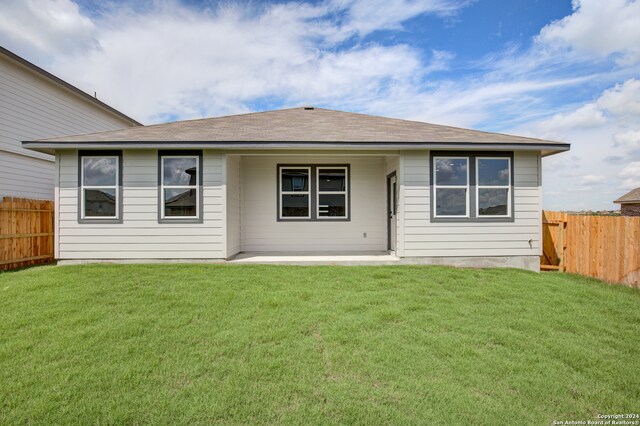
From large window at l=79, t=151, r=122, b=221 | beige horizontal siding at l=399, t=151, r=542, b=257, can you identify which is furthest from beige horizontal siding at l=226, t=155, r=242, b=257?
beige horizontal siding at l=399, t=151, r=542, b=257

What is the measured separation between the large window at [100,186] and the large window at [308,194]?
4016 mm

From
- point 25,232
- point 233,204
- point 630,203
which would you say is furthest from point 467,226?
point 630,203

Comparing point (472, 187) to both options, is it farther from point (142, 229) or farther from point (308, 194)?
point (142, 229)

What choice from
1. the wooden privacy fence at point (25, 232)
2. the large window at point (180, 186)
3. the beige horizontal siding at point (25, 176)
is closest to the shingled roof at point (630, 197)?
the large window at point (180, 186)

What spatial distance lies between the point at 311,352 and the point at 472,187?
6156mm

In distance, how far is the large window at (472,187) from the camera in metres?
7.98

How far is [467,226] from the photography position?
8016mm

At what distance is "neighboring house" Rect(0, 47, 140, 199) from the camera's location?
32.1 feet

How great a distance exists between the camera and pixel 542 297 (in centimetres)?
564

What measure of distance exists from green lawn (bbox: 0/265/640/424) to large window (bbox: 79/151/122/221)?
213cm

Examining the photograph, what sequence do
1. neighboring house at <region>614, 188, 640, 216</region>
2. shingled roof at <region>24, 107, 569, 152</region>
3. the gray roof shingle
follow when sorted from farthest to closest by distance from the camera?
neighboring house at <region>614, 188, 640, 216</region> < the gray roof shingle < shingled roof at <region>24, 107, 569, 152</region>

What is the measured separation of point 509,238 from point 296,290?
556 cm

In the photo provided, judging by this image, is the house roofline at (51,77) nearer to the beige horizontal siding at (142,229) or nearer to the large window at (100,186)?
the beige horizontal siding at (142,229)

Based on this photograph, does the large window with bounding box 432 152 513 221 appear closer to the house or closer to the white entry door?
the house
